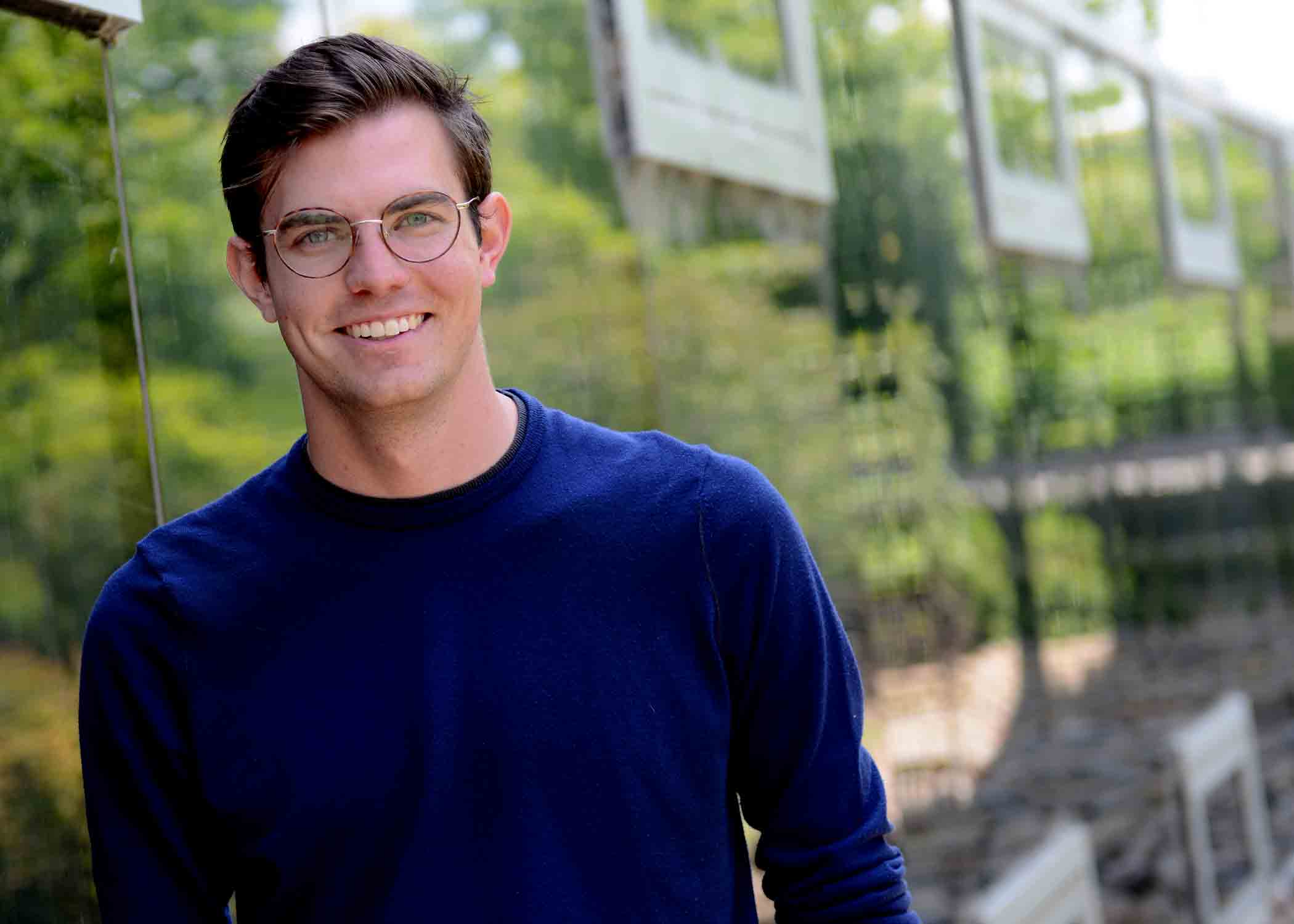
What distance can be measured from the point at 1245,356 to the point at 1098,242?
252 centimetres

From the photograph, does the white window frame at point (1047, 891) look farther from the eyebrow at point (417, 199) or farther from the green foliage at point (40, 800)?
the eyebrow at point (417, 199)

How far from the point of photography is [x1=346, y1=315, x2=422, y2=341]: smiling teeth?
47.1 inches

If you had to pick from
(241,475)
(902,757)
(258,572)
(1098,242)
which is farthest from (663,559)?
(1098,242)

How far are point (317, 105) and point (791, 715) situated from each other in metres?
0.61

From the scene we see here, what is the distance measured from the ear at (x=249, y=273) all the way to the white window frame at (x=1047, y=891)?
7.90ft

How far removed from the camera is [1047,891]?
11.9 ft

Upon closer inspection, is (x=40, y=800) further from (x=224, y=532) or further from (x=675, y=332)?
(x=675, y=332)

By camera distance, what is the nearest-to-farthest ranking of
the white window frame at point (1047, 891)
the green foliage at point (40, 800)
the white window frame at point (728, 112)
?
1. the green foliage at point (40, 800)
2. the white window frame at point (728, 112)
3. the white window frame at point (1047, 891)

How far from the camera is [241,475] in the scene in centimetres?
182

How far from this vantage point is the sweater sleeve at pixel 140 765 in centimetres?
117

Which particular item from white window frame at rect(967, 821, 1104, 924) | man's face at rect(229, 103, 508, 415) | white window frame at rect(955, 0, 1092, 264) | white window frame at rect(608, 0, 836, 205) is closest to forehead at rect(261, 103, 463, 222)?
man's face at rect(229, 103, 508, 415)

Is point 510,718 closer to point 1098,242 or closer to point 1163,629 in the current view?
point 1098,242

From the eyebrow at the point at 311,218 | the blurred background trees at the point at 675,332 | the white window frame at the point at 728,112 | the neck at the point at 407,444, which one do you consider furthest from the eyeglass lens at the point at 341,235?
the white window frame at the point at 728,112

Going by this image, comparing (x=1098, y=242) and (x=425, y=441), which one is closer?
(x=425, y=441)
